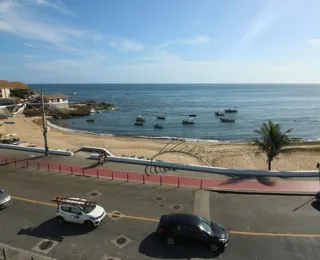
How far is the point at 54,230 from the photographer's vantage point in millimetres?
14617


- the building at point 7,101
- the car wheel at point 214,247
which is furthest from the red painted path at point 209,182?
the building at point 7,101

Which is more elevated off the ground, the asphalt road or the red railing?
the red railing

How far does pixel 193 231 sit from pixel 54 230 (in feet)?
23.0

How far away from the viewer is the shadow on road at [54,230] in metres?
14.1

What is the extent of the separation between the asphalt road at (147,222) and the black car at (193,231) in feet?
1.41

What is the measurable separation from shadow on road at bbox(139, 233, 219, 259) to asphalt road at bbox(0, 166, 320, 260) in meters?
0.04

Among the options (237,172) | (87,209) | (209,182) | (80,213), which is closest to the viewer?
(80,213)

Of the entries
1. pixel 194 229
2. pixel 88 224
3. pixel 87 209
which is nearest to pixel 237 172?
pixel 194 229

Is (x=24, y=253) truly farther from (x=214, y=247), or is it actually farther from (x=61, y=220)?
(x=214, y=247)

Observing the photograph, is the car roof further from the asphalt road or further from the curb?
the curb

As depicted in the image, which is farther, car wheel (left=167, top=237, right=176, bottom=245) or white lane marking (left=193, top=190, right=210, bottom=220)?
white lane marking (left=193, top=190, right=210, bottom=220)

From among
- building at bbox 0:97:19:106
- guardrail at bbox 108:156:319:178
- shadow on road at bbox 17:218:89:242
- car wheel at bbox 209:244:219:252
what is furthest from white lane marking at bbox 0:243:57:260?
building at bbox 0:97:19:106

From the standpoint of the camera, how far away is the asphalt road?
12805 mm

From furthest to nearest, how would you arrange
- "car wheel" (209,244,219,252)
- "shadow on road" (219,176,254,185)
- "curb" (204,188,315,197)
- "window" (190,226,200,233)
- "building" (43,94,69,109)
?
"building" (43,94,69,109) < "shadow on road" (219,176,254,185) < "curb" (204,188,315,197) < "window" (190,226,200,233) < "car wheel" (209,244,219,252)
